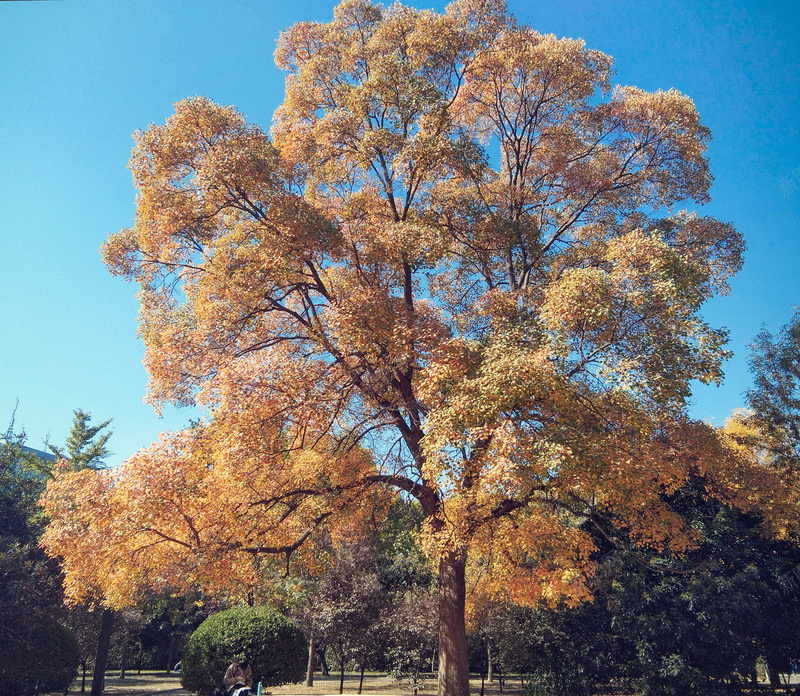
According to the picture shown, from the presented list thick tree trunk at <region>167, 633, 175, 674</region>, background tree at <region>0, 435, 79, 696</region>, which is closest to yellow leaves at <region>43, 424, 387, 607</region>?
background tree at <region>0, 435, 79, 696</region>

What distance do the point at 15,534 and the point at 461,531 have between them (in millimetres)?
14879

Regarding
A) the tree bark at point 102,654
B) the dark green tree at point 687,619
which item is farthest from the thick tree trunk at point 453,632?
the tree bark at point 102,654

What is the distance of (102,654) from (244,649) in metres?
7.60

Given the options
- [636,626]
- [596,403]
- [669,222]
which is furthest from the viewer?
[636,626]

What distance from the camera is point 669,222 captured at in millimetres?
12945

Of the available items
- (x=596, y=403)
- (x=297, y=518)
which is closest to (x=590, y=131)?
(x=596, y=403)

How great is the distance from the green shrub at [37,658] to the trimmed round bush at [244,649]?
3.52 metres

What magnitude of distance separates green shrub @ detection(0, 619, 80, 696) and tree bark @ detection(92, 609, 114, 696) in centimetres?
274

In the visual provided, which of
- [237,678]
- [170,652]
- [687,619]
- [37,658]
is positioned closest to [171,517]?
[237,678]

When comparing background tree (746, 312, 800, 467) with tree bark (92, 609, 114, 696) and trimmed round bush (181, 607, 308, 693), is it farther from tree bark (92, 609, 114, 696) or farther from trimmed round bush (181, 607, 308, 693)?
tree bark (92, 609, 114, 696)

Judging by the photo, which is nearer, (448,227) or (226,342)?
(226,342)

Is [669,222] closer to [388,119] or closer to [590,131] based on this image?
[590,131]

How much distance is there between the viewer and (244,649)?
48.7 feet

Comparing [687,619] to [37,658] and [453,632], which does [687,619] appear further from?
[37,658]
